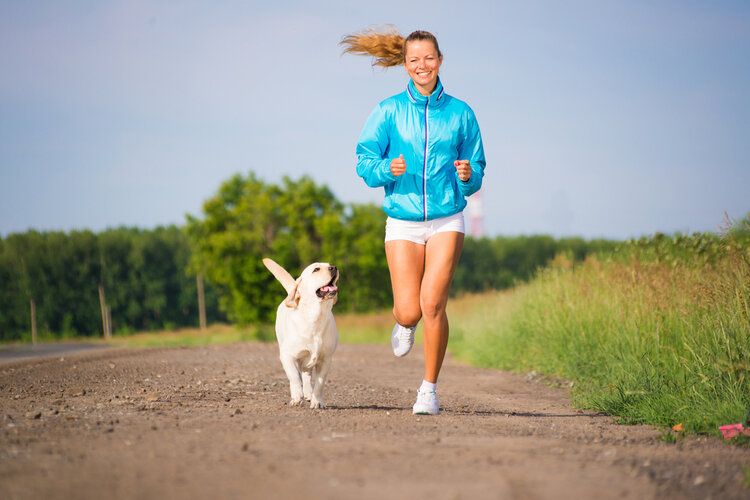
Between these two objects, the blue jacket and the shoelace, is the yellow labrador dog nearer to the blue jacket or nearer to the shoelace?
the shoelace

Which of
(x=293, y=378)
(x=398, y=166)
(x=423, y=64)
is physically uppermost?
(x=423, y=64)

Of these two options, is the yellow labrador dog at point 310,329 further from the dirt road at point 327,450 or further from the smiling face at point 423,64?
the smiling face at point 423,64

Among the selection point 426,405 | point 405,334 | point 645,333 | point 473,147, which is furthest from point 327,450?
point 645,333

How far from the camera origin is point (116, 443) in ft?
17.1

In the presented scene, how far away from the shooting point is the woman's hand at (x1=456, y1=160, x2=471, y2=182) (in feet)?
22.7

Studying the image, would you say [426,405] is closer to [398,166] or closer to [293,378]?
[293,378]

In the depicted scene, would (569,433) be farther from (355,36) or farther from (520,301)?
(520,301)

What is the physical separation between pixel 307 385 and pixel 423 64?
115 inches

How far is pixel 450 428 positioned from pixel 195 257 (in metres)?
28.5

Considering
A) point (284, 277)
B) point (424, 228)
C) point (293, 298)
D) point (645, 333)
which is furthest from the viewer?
point (645, 333)

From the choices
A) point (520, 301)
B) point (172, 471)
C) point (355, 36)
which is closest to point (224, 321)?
point (520, 301)

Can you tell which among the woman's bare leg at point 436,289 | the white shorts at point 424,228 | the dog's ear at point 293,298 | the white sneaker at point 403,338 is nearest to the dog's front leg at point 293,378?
the dog's ear at point 293,298

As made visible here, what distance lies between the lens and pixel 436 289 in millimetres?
7172

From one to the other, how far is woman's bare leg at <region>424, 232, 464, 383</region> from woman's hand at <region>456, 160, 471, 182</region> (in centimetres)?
49
